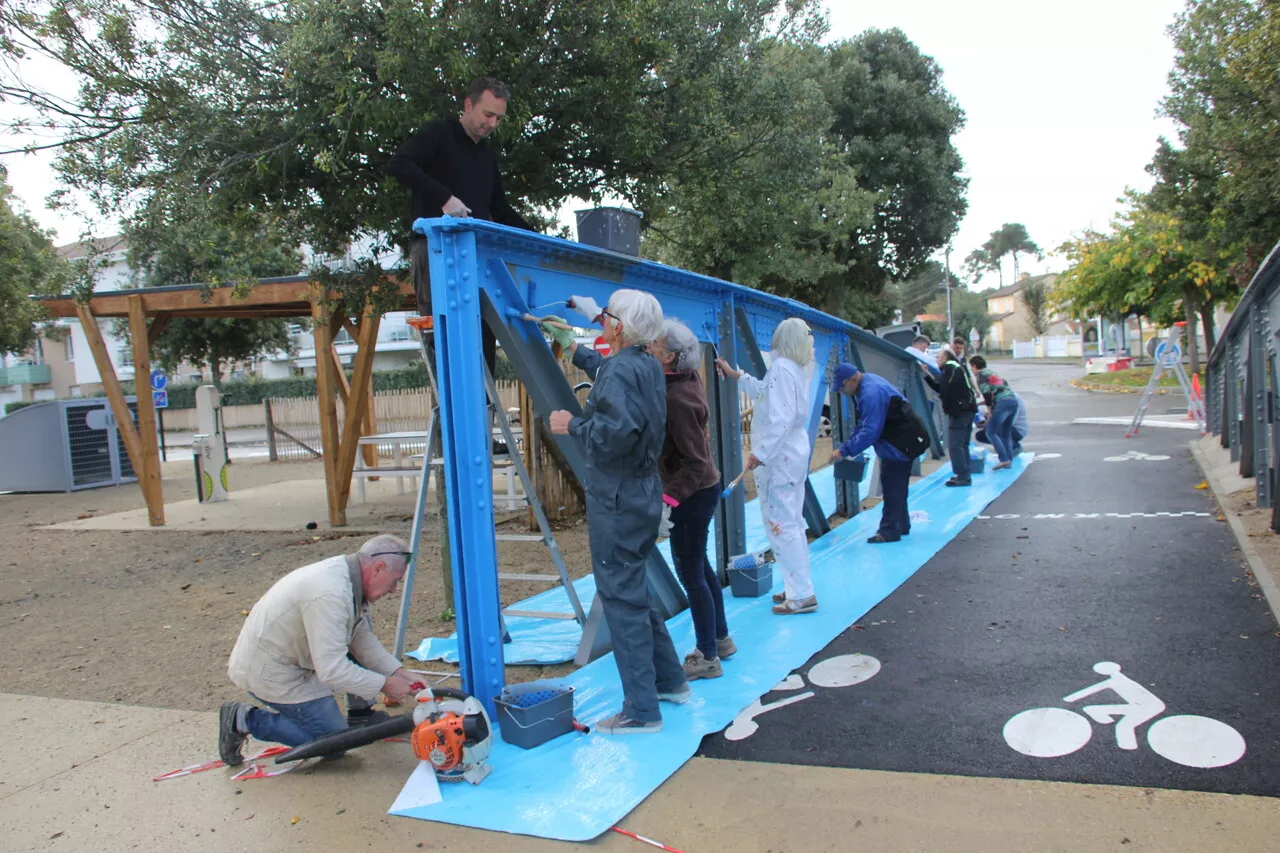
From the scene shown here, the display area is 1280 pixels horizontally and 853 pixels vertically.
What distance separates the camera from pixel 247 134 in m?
6.76

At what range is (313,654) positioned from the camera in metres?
3.48

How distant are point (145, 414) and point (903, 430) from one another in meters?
9.34

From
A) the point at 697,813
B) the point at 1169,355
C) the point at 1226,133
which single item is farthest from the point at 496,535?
the point at 1169,355

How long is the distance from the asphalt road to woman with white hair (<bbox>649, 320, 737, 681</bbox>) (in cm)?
50

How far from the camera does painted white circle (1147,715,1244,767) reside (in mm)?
3338

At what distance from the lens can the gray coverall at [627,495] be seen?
356cm

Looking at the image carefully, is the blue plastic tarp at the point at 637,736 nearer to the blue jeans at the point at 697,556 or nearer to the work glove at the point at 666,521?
the blue jeans at the point at 697,556

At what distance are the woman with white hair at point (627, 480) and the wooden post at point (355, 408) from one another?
7036 mm

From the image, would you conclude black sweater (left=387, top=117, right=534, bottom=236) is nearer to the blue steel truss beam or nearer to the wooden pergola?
the blue steel truss beam

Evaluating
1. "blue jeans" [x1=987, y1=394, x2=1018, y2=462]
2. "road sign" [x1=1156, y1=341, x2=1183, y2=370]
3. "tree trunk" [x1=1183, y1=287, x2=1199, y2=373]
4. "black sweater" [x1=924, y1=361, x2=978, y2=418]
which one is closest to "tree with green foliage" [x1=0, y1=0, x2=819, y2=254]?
"black sweater" [x1=924, y1=361, x2=978, y2=418]

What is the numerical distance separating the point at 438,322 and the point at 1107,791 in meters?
3.11

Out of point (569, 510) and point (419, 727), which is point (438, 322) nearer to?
point (419, 727)

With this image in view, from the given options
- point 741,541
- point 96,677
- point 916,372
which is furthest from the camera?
point 916,372

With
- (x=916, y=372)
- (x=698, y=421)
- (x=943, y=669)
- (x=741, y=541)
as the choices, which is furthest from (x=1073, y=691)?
(x=916, y=372)
